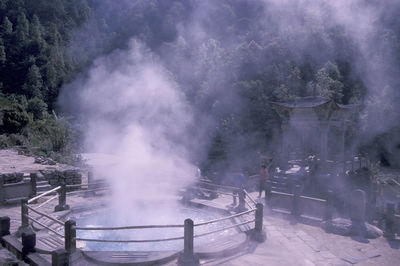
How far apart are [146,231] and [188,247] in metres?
2.44

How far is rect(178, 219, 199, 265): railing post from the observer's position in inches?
201

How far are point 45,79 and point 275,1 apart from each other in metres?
28.5

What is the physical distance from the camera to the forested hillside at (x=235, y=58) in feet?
66.5

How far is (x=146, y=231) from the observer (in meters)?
7.34

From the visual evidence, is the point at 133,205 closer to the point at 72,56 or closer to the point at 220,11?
the point at 220,11

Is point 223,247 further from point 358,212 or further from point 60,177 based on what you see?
point 60,177

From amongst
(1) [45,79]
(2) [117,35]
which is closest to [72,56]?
(1) [45,79]

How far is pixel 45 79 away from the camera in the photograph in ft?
130

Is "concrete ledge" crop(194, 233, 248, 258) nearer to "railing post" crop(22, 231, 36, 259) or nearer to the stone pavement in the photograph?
the stone pavement

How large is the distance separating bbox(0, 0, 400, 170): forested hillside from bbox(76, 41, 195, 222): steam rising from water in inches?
88.6

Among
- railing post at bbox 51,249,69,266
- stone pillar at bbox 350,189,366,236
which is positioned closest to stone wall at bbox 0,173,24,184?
railing post at bbox 51,249,69,266

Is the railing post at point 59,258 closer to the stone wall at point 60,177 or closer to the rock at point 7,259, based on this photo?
the rock at point 7,259

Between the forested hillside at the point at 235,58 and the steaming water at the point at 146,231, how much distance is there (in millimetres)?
8250

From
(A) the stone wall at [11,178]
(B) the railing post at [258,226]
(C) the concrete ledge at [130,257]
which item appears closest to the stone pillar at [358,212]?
(B) the railing post at [258,226]
